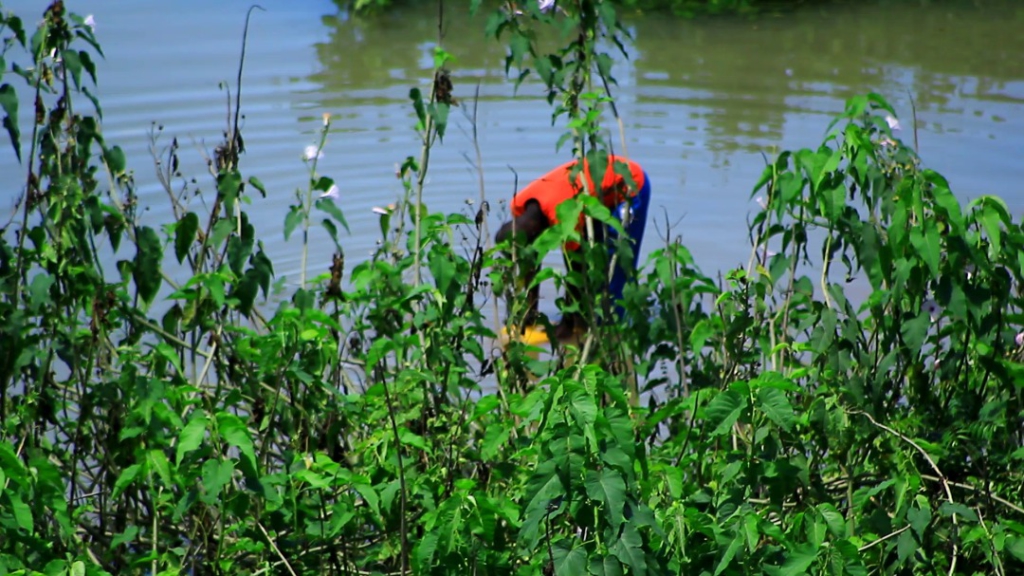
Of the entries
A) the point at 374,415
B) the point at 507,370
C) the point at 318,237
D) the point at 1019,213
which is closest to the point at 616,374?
the point at 507,370

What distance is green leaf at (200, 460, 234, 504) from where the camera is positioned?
2721 millimetres

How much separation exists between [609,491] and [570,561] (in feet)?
0.62

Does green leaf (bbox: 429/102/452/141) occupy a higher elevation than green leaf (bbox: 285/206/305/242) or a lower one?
higher

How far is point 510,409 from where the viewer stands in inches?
119

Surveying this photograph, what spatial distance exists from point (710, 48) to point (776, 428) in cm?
1082

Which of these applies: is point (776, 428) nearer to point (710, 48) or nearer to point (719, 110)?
point (719, 110)

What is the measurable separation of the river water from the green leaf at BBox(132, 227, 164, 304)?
177 inches

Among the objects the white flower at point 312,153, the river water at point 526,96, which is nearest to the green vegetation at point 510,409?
the white flower at point 312,153

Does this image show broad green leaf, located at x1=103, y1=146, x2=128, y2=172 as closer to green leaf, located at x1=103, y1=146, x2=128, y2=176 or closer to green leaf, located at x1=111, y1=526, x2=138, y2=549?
green leaf, located at x1=103, y1=146, x2=128, y2=176

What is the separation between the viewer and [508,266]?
392 cm

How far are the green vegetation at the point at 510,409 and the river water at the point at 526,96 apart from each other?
14.2 ft

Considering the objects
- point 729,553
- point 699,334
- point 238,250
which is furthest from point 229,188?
point 729,553

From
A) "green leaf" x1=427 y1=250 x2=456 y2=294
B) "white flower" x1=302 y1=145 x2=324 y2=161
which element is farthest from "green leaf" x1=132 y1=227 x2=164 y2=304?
"green leaf" x1=427 y1=250 x2=456 y2=294

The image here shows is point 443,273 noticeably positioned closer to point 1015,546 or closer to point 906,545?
point 906,545
